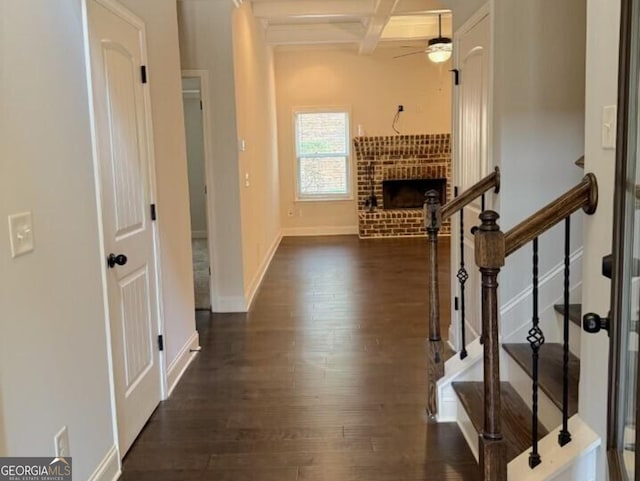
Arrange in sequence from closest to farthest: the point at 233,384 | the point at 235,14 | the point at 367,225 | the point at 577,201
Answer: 1. the point at 577,201
2. the point at 233,384
3. the point at 235,14
4. the point at 367,225

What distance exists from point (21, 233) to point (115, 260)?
2.63 ft

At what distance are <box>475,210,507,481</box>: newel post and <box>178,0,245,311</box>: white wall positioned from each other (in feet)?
11.7

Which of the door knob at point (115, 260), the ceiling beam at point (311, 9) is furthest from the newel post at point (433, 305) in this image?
the ceiling beam at point (311, 9)

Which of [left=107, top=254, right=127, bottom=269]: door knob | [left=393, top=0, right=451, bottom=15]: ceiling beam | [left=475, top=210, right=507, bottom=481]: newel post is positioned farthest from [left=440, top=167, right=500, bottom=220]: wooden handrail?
[left=393, top=0, right=451, bottom=15]: ceiling beam

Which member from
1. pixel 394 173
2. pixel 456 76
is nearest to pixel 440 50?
pixel 394 173

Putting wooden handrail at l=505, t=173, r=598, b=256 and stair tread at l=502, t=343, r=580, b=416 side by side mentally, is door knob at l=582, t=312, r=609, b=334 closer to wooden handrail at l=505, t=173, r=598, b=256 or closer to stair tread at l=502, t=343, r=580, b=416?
wooden handrail at l=505, t=173, r=598, b=256

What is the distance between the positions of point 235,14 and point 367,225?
4803 millimetres

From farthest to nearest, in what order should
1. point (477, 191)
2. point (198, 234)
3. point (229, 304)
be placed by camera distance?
point (198, 234), point (229, 304), point (477, 191)

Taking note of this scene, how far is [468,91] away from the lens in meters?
3.66

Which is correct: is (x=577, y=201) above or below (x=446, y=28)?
below

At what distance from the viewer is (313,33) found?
7.84 metres

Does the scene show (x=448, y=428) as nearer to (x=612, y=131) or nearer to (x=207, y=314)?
(x=612, y=131)

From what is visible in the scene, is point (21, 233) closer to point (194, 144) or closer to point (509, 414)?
point (509, 414)

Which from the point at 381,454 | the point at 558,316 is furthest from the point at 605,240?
the point at 381,454
